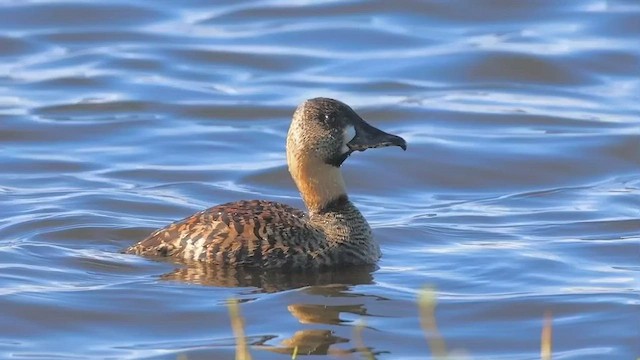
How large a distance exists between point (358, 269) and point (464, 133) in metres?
4.96

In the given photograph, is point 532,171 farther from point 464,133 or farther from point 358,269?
point 358,269

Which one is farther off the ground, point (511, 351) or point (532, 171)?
point (532, 171)

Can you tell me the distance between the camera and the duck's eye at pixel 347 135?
35.9ft

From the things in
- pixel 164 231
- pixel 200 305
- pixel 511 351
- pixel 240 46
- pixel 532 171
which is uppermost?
pixel 240 46

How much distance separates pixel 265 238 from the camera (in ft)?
34.6

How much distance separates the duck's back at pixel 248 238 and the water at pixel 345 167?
123 mm

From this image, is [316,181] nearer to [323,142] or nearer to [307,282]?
[323,142]

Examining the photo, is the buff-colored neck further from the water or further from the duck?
the water

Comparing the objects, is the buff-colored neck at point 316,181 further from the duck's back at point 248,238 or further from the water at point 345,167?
the water at point 345,167

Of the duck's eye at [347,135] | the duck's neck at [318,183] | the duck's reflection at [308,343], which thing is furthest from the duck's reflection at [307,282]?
the duck's eye at [347,135]

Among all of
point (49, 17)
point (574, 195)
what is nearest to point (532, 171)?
point (574, 195)

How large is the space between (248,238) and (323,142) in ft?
2.73

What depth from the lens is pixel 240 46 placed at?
746 inches

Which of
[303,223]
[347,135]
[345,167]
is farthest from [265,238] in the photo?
[345,167]
